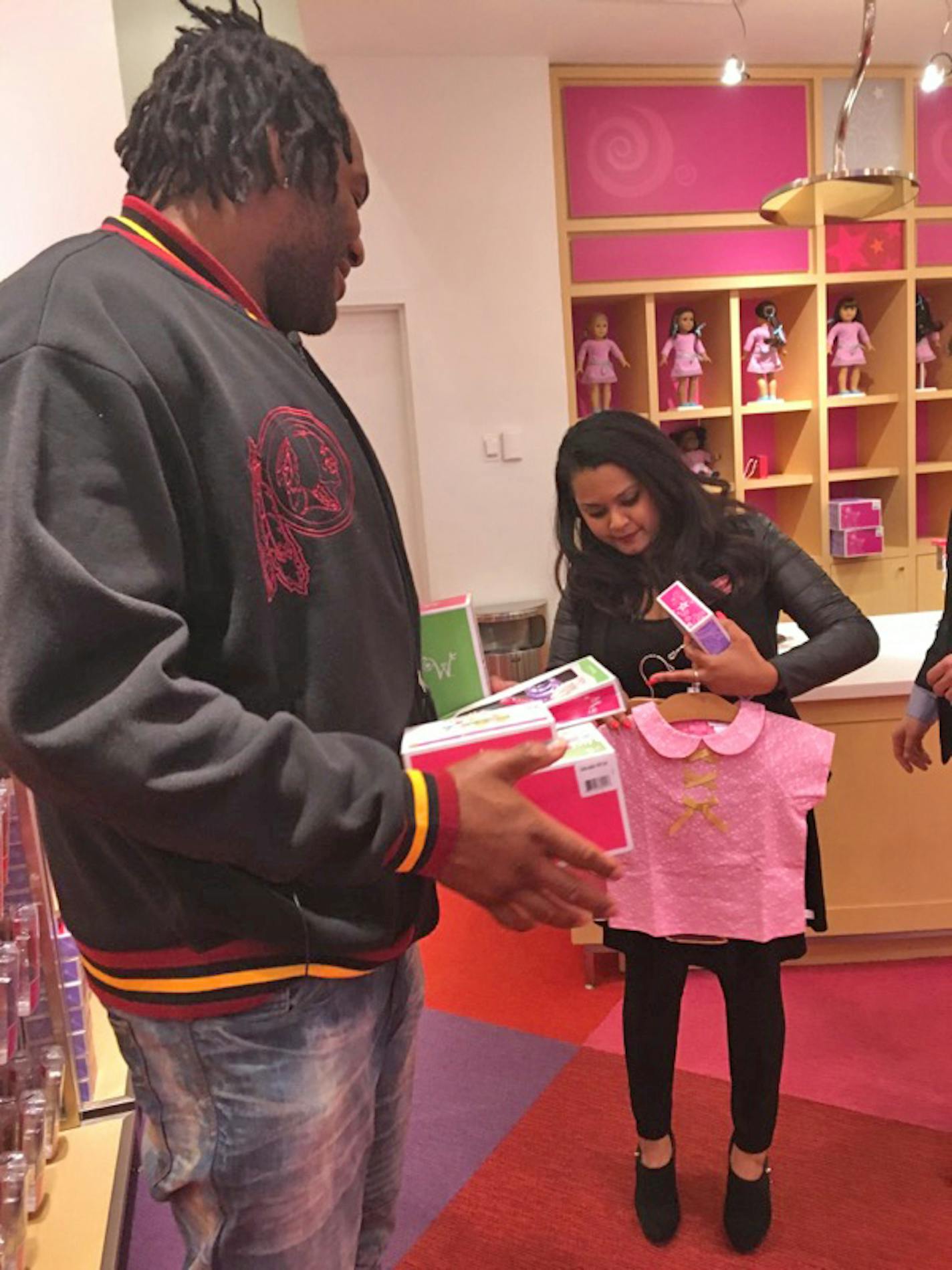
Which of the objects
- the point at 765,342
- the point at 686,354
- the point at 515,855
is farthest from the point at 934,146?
the point at 515,855

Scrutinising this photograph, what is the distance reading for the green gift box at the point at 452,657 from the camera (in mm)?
1125

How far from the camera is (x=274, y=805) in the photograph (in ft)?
2.23

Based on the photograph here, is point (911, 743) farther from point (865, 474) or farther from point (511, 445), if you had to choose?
point (865, 474)

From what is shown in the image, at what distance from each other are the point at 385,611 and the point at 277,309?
313 millimetres

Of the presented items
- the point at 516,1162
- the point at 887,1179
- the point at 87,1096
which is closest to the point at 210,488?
the point at 87,1096

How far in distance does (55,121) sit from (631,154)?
3.07 metres

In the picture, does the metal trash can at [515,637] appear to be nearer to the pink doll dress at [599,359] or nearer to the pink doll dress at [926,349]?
the pink doll dress at [599,359]

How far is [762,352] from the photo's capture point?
4840 millimetres

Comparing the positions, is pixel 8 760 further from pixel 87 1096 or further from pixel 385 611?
pixel 87 1096

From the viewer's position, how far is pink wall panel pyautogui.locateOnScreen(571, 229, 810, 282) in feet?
14.8

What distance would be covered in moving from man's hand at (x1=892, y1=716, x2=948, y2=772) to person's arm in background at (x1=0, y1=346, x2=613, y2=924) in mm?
1447

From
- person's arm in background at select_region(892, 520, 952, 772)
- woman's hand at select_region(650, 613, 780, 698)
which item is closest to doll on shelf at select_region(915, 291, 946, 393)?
person's arm in background at select_region(892, 520, 952, 772)

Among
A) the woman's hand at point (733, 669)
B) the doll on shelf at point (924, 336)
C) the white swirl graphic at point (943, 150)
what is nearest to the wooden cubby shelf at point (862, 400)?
the doll on shelf at point (924, 336)

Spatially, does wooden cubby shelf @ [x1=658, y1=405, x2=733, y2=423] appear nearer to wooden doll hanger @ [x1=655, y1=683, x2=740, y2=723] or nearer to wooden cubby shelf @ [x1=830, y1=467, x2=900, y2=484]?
wooden cubby shelf @ [x1=830, y1=467, x2=900, y2=484]
